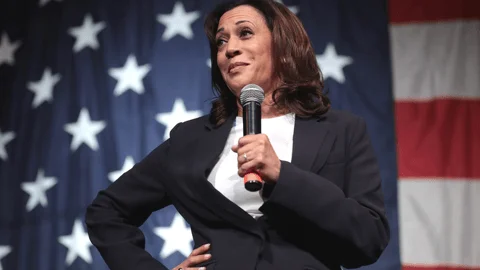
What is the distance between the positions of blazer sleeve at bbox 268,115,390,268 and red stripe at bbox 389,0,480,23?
1578 mm

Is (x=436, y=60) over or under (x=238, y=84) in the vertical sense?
over

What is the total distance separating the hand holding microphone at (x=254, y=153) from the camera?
1.09 meters

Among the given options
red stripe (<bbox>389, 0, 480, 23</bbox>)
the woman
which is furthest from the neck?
red stripe (<bbox>389, 0, 480, 23</bbox>)

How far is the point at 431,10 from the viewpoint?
269cm

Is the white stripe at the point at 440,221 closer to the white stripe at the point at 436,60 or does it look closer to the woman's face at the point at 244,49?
the white stripe at the point at 436,60

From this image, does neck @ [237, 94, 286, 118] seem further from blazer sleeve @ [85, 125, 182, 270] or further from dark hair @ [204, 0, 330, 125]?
blazer sleeve @ [85, 125, 182, 270]

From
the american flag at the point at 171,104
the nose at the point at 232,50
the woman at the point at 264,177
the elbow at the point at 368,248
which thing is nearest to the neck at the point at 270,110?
the woman at the point at 264,177

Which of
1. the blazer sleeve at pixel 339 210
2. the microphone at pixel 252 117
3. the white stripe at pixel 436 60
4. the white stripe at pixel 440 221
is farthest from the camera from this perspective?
the white stripe at pixel 436 60

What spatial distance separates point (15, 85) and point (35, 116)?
0.68 ft

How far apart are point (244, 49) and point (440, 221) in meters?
1.33

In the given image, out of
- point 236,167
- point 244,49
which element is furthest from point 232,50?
point 236,167

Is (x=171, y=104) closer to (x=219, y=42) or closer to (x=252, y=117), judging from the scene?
(x=219, y=42)

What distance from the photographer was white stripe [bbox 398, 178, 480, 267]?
7.98 ft

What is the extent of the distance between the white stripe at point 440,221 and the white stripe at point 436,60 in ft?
1.24
